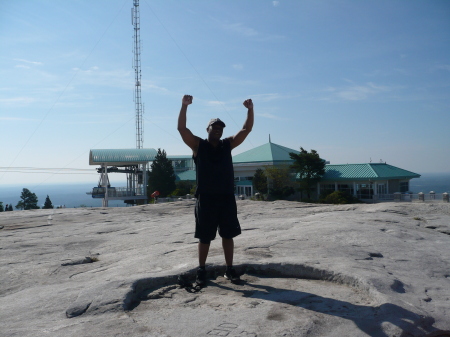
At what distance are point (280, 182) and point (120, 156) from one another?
14.2 metres

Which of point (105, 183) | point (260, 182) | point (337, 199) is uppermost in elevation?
point (105, 183)

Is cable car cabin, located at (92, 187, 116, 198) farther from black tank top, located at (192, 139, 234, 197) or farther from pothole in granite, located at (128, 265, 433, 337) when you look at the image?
pothole in granite, located at (128, 265, 433, 337)

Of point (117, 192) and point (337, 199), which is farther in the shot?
point (117, 192)

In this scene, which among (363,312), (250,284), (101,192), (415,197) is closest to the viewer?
(363,312)

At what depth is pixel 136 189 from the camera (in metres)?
40.4

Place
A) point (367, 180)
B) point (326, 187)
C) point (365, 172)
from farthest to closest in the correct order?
point (326, 187)
point (365, 172)
point (367, 180)

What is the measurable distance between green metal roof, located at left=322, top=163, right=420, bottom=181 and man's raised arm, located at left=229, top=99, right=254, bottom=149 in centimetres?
3197

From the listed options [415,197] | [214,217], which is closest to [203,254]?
[214,217]

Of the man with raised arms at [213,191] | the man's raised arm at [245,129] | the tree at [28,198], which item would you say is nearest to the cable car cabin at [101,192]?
the tree at [28,198]

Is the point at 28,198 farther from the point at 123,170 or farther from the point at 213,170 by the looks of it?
the point at 213,170

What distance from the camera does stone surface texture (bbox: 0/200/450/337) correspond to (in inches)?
111

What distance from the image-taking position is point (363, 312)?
2977 mm

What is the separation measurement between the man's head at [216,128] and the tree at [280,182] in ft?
105

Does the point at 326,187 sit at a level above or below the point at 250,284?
above
